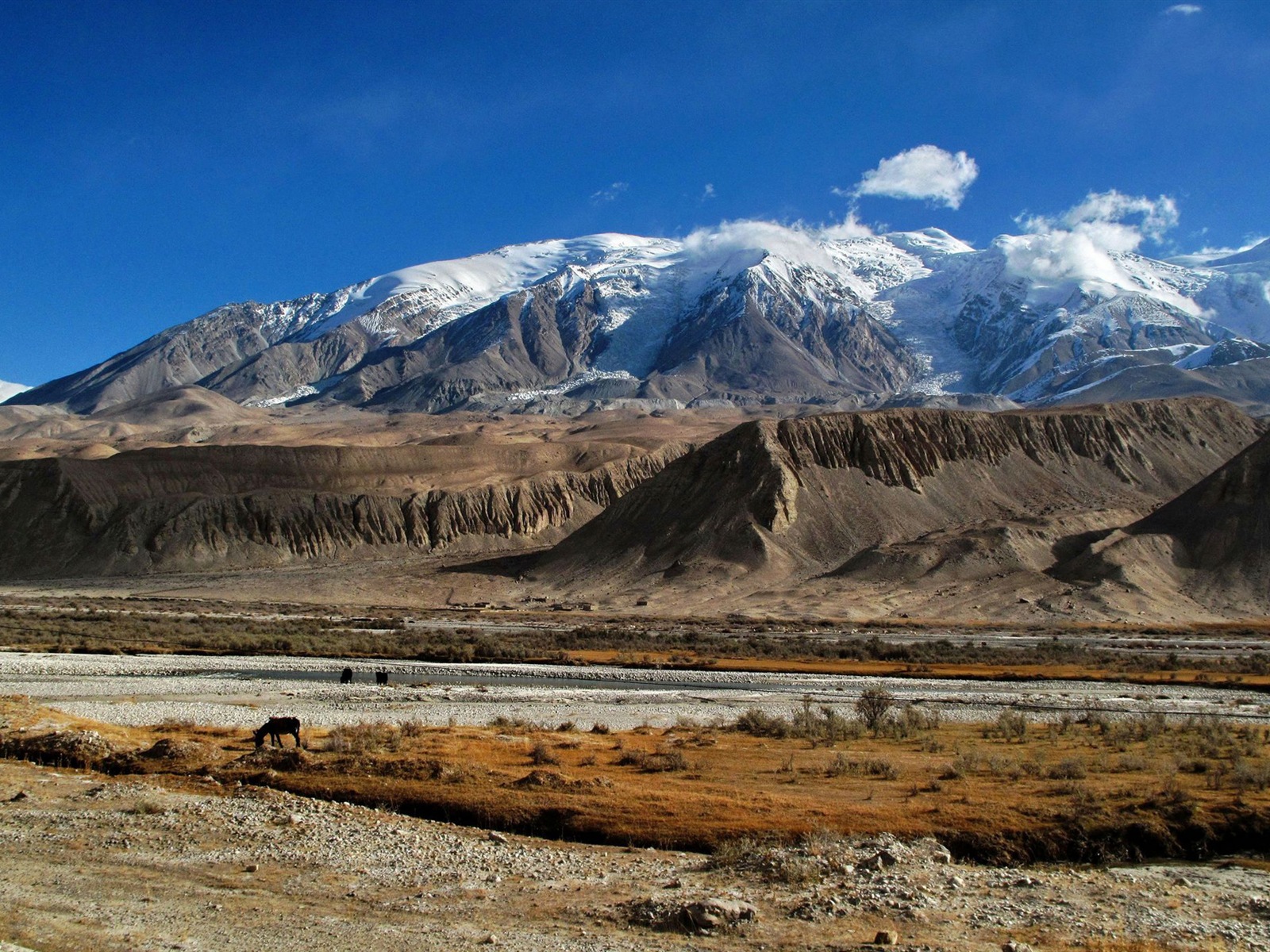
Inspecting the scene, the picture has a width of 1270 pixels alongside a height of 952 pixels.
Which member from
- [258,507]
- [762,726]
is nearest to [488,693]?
[762,726]

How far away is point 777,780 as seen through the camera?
1875cm

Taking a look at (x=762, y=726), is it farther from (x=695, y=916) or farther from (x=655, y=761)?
(x=695, y=916)

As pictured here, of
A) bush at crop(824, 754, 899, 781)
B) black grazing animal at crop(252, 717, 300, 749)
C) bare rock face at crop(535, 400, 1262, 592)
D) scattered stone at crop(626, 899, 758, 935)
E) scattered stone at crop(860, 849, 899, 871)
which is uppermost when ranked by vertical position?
bare rock face at crop(535, 400, 1262, 592)

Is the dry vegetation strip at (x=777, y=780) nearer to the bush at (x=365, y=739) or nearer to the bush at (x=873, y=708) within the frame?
the bush at (x=365, y=739)

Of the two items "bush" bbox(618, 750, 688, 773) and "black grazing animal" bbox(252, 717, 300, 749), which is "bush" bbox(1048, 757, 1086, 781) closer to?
"bush" bbox(618, 750, 688, 773)

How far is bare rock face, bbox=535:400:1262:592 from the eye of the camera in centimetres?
8881

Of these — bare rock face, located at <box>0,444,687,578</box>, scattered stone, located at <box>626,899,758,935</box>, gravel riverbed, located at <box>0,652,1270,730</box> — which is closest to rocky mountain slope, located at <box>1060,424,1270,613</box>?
gravel riverbed, located at <box>0,652,1270,730</box>

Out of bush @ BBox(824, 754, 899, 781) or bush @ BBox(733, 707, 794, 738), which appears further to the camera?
bush @ BBox(733, 707, 794, 738)

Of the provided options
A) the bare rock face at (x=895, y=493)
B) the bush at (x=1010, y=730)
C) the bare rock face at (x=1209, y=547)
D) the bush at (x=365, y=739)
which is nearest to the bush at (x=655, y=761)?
the bush at (x=365, y=739)

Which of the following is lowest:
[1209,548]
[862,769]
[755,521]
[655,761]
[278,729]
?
[862,769]

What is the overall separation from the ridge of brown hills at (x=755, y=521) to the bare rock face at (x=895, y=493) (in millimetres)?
231

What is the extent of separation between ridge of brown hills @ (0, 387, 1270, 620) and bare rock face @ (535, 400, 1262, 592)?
0.23 metres

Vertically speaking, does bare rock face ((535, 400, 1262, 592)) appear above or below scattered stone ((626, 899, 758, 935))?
above

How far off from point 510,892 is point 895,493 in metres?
90.0
